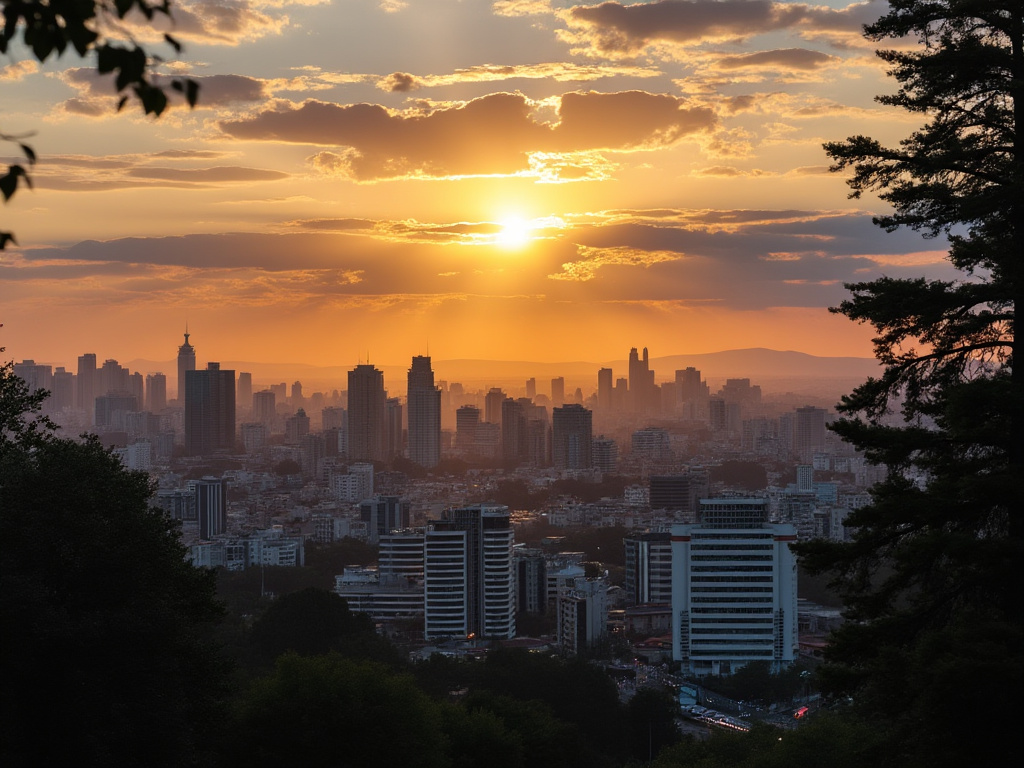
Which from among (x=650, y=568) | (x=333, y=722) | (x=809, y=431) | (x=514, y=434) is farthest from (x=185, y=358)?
(x=333, y=722)

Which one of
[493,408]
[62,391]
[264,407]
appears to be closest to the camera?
[62,391]

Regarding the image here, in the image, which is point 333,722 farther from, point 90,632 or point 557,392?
point 557,392

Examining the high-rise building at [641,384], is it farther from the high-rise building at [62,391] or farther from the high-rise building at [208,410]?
the high-rise building at [62,391]

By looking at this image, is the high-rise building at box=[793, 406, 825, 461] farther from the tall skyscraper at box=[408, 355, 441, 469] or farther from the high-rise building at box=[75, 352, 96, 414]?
the high-rise building at box=[75, 352, 96, 414]

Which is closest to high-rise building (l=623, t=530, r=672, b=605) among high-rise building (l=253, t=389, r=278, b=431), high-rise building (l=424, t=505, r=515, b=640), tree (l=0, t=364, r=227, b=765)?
high-rise building (l=424, t=505, r=515, b=640)

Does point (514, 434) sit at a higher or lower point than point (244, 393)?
lower

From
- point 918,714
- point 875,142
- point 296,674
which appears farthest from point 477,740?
point 875,142

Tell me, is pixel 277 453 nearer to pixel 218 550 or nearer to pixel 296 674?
pixel 218 550
